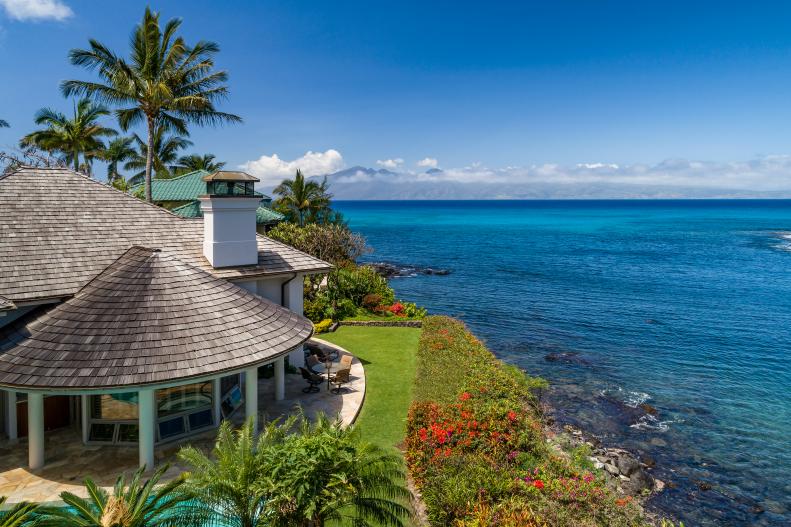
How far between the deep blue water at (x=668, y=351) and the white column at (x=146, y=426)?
46.2 feet

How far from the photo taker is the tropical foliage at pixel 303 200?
5088 cm

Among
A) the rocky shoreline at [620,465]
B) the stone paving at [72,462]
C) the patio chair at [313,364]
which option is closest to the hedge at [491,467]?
the rocky shoreline at [620,465]

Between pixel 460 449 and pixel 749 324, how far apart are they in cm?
3361

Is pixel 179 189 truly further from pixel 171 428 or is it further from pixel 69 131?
pixel 171 428

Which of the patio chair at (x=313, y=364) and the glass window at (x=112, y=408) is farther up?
the glass window at (x=112, y=408)

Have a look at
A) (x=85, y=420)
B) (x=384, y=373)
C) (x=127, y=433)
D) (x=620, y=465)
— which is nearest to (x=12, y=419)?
(x=85, y=420)

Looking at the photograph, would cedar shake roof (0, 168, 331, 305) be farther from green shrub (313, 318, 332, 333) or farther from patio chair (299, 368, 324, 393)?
green shrub (313, 318, 332, 333)

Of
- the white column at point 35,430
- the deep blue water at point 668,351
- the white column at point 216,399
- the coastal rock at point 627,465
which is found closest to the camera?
the white column at point 35,430

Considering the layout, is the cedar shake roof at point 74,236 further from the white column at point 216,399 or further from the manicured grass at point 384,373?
the manicured grass at point 384,373

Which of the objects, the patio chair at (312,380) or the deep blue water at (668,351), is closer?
the deep blue water at (668,351)

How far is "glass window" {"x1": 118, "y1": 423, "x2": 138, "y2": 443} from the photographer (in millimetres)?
12209

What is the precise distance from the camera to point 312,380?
53.3 ft

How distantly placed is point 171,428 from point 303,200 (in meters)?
40.3

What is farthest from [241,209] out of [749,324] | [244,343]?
[749,324]
